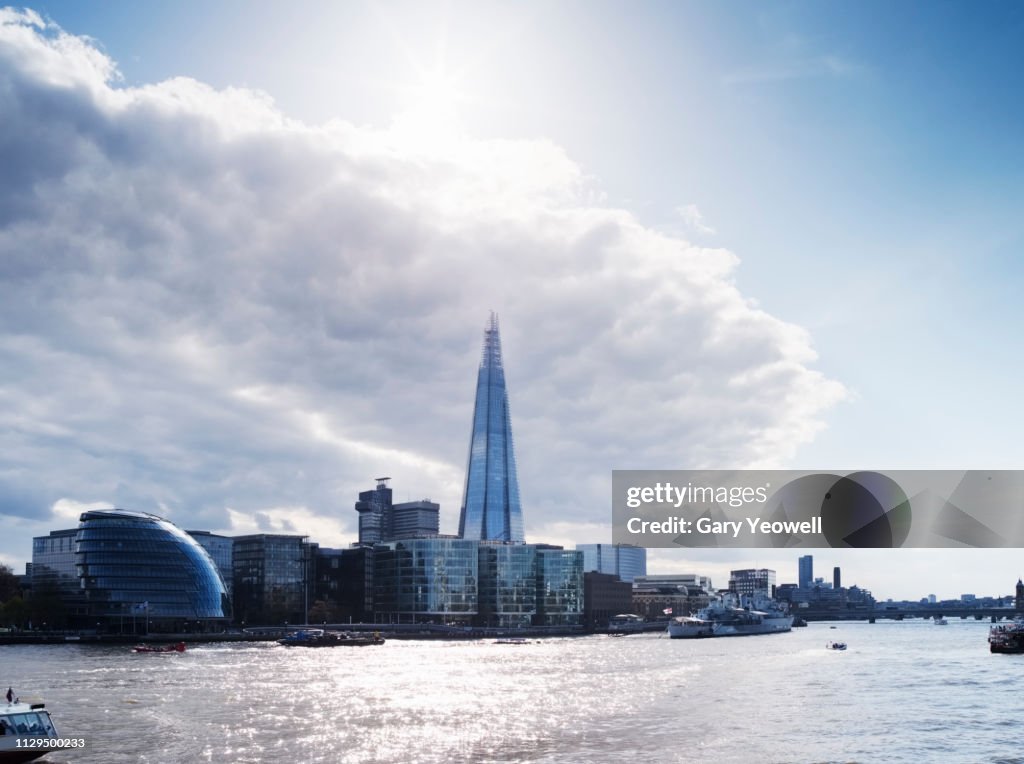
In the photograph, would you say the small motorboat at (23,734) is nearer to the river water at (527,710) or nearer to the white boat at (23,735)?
the white boat at (23,735)

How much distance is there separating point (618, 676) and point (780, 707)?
31781 millimetres

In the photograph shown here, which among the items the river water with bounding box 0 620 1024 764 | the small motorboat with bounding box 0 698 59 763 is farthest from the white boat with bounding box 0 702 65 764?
the river water with bounding box 0 620 1024 764

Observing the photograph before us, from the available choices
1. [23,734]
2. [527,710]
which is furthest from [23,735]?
[527,710]

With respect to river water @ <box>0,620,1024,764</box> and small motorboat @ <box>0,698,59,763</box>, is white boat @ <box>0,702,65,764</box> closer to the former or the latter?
small motorboat @ <box>0,698,59,763</box>

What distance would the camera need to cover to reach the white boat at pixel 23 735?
5269 centimetres

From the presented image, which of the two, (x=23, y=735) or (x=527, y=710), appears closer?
(x=23, y=735)

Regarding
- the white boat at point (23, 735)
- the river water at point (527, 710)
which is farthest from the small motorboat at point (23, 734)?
the river water at point (527, 710)

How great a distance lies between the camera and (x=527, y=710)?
7900 centimetres

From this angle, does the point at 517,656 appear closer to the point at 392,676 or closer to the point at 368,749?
the point at 392,676

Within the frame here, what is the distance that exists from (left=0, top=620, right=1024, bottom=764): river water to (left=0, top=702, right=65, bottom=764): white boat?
93.0 inches

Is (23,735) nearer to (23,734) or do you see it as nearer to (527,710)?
(23,734)

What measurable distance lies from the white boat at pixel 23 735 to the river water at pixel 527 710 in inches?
93.0

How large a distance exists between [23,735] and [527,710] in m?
36.4

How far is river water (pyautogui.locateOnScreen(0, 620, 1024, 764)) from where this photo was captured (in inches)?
2375
